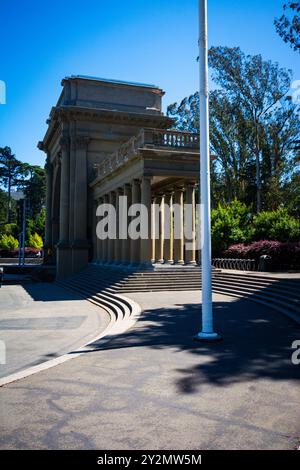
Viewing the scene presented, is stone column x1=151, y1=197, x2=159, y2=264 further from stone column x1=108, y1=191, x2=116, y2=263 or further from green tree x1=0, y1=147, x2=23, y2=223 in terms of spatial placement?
green tree x1=0, y1=147, x2=23, y2=223

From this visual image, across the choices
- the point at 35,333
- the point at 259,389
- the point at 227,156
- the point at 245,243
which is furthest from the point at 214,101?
the point at 259,389

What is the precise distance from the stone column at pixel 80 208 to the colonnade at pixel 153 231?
1315mm

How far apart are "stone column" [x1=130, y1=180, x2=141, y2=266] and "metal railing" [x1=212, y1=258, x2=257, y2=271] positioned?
7508mm

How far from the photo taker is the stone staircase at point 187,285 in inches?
598

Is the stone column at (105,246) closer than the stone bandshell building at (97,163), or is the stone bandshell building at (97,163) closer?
the stone bandshell building at (97,163)

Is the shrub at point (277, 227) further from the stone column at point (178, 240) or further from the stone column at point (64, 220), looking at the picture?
the stone column at point (64, 220)

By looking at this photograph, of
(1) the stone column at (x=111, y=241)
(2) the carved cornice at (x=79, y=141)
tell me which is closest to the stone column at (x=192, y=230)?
(1) the stone column at (x=111, y=241)

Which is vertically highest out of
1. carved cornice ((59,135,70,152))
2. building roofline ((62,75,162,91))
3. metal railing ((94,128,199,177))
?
building roofline ((62,75,162,91))

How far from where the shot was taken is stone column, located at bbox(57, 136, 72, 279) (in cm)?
3475

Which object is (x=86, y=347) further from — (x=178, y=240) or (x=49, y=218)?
(x=49, y=218)

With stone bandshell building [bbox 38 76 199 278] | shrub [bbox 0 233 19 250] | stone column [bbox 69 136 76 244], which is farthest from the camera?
shrub [bbox 0 233 19 250]

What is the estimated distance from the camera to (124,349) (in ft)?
28.1

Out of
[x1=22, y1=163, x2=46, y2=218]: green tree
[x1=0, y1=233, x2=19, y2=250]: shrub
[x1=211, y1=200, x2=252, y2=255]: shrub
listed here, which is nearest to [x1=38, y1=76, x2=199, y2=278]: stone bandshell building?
[x1=211, y1=200, x2=252, y2=255]: shrub

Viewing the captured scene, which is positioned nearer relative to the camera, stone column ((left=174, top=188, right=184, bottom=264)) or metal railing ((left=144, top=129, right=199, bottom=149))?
metal railing ((left=144, top=129, right=199, bottom=149))
